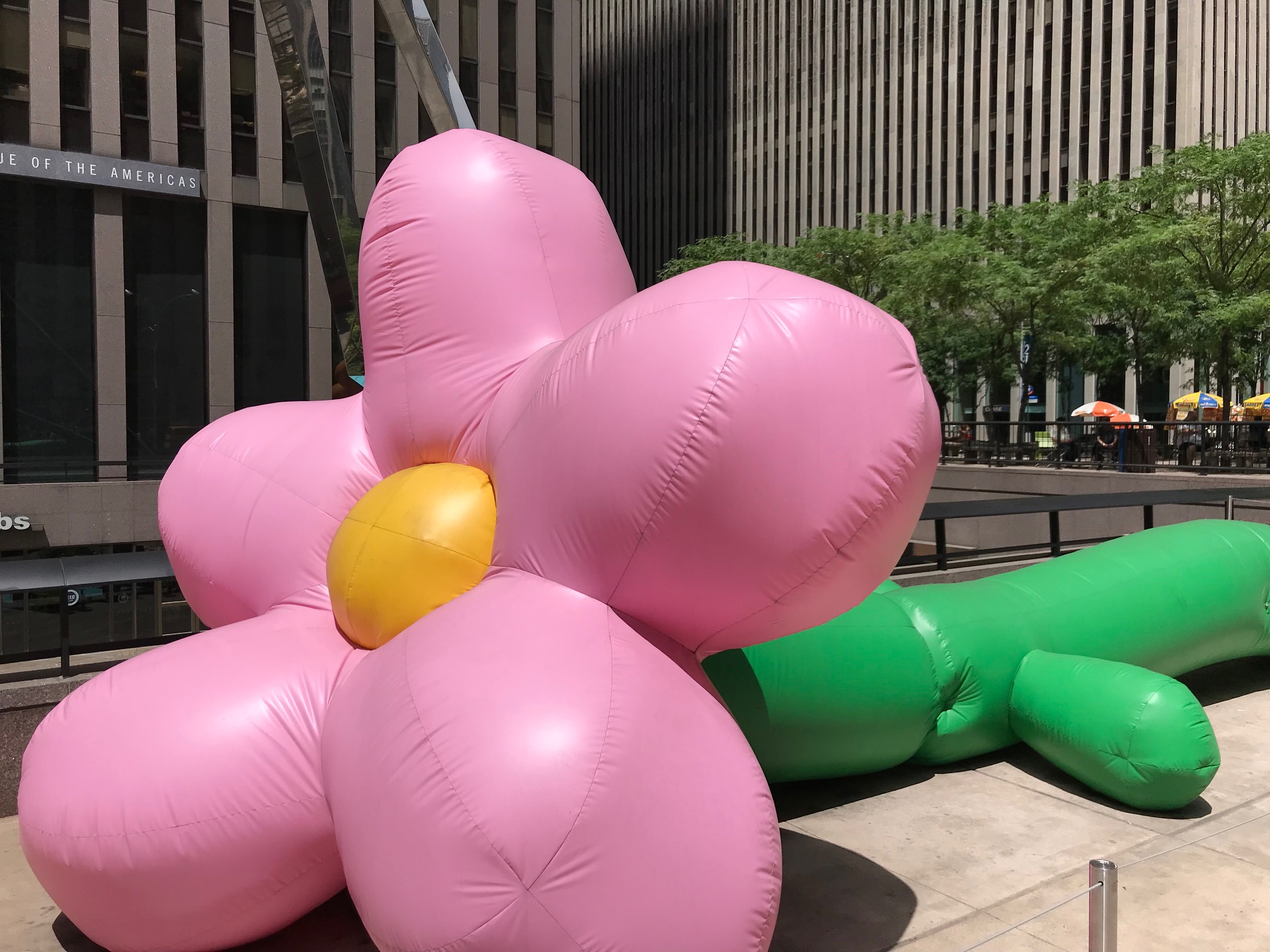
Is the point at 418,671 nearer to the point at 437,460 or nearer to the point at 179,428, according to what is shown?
the point at 437,460

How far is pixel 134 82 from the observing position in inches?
963

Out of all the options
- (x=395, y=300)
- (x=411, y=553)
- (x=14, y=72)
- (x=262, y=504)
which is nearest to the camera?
(x=411, y=553)

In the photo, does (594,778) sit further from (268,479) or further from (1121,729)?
(1121,729)

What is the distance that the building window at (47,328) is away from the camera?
910 inches

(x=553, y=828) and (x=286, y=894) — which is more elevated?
(x=553, y=828)

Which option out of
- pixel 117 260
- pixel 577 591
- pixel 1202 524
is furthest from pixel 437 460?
pixel 117 260

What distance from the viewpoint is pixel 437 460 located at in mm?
4195

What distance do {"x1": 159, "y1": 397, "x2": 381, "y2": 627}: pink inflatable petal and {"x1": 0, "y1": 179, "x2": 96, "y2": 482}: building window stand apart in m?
20.6

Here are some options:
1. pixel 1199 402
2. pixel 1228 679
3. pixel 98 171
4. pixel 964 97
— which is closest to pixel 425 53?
pixel 1228 679

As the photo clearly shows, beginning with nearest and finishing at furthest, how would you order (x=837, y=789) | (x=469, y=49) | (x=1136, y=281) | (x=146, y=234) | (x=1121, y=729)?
(x=1121, y=729), (x=837, y=789), (x=146, y=234), (x=1136, y=281), (x=469, y=49)

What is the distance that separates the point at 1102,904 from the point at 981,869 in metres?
2.08

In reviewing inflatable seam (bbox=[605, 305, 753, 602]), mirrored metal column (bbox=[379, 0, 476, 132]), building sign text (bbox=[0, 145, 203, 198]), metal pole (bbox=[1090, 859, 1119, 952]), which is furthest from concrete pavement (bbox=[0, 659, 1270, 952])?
building sign text (bbox=[0, 145, 203, 198])

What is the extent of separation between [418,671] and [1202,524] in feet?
21.6

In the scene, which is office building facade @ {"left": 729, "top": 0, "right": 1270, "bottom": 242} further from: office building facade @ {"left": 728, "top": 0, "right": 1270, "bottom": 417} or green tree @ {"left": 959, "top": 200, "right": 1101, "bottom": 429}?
green tree @ {"left": 959, "top": 200, "right": 1101, "bottom": 429}
